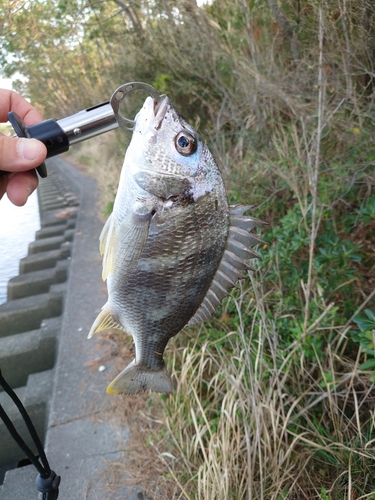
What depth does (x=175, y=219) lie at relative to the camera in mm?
1236

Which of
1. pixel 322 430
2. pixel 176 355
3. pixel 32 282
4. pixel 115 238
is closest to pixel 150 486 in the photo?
pixel 176 355

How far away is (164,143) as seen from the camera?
122 centimetres

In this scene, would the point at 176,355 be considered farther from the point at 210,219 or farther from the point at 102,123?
the point at 102,123

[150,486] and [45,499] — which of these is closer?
[45,499]

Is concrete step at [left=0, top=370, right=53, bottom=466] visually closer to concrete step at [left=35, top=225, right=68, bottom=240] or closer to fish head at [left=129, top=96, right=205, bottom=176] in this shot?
fish head at [left=129, top=96, right=205, bottom=176]

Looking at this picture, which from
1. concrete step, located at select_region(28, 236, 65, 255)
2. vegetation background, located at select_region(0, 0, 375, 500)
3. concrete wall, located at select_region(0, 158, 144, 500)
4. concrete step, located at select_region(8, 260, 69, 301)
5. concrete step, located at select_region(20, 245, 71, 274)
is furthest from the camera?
concrete step, located at select_region(28, 236, 65, 255)

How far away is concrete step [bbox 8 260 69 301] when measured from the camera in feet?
18.4

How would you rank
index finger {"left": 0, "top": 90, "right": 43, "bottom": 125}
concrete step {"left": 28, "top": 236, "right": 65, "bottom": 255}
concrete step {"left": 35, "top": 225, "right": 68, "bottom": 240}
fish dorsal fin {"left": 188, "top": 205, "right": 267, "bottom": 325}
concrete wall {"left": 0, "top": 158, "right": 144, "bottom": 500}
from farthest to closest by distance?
concrete step {"left": 35, "top": 225, "right": 68, "bottom": 240}
concrete step {"left": 28, "top": 236, "right": 65, "bottom": 255}
concrete wall {"left": 0, "top": 158, "right": 144, "bottom": 500}
index finger {"left": 0, "top": 90, "right": 43, "bottom": 125}
fish dorsal fin {"left": 188, "top": 205, "right": 267, "bottom": 325}

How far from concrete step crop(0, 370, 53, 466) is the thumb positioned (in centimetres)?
285

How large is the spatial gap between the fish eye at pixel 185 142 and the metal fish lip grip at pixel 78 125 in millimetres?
176

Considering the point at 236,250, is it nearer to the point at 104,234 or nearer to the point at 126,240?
the point at 126,240

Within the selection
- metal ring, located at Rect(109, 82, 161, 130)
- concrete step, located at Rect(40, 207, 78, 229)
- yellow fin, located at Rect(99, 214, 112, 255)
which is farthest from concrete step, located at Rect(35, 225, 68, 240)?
metal ring, located at Rect(109, 82, 161, 130)

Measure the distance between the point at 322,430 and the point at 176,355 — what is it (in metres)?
1.40

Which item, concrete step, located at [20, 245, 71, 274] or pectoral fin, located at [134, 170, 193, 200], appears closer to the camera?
pectoral fin, located at [134, 170, 193, 200]
